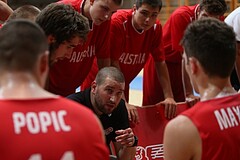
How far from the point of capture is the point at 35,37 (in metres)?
1.93

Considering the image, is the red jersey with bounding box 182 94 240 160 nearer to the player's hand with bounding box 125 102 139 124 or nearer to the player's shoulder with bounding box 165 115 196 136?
the player's shoulder with bounding box 165 115 196 136

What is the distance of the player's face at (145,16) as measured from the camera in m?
4.72

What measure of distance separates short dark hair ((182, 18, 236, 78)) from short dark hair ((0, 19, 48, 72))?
77 cm

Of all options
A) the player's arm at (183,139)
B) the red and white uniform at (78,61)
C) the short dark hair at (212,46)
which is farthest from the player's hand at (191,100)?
the player's arm at (183,139)

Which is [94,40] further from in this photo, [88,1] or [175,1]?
[175,1]

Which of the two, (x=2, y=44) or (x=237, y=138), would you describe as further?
(x=237, y=138)

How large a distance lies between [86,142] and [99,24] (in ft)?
8.25

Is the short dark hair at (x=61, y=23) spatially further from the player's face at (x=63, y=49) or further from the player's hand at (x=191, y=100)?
the player's hand at (x=191, y=100)

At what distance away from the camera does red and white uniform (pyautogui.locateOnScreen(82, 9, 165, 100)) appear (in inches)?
188

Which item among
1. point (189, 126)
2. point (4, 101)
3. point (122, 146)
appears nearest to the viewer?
point (4, 101)

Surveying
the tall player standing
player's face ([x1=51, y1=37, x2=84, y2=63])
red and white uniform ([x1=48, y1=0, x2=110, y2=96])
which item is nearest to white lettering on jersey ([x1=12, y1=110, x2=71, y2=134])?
player's face ([x1=51, y1=37, x2=84, y2=63])

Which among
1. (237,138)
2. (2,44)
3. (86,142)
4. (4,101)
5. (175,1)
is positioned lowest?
(175,1)

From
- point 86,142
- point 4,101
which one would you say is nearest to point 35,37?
point 4,101

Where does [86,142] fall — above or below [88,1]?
above
